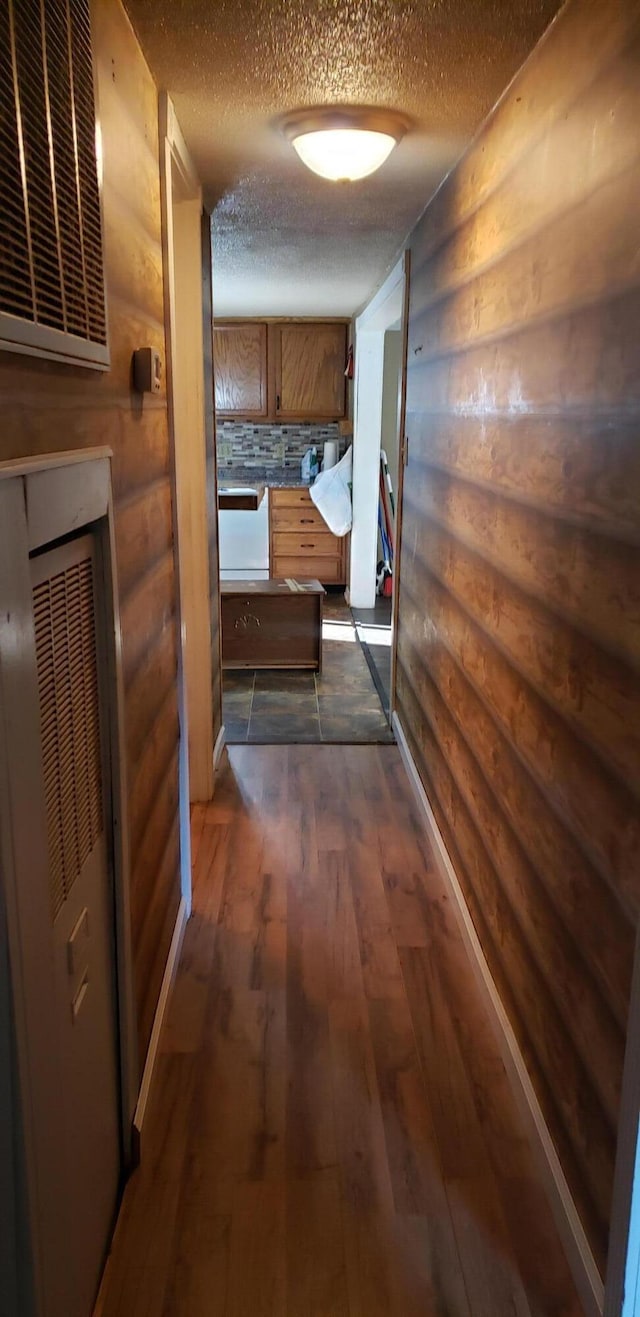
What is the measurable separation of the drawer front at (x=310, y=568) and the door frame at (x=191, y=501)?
366 cm

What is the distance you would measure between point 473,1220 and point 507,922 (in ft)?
1.98

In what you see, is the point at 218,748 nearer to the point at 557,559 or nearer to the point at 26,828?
the point at 557,559

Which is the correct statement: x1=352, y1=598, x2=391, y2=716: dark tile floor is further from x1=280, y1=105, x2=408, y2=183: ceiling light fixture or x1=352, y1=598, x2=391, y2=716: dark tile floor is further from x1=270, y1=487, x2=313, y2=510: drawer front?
x1=280, y1=105, x2=408, y2=183: ceiling light fixture

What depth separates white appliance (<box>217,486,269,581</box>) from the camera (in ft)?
23.6

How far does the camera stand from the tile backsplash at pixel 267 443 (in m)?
7.43

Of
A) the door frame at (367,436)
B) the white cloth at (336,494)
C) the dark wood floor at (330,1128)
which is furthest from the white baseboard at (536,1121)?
the white cloth at (336,494)

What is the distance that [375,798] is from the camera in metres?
3.50

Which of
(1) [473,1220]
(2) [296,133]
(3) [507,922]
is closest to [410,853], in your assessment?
(3) [507,922]

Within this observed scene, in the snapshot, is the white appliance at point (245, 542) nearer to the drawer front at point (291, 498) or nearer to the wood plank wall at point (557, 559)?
the drawer front at point (291, 498)

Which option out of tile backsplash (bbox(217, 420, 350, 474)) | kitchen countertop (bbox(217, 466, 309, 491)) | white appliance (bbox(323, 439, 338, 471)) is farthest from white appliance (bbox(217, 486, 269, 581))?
white appliance (bbox(323, 439, 338, 471))

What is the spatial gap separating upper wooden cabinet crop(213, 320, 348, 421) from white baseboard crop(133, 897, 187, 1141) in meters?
5.16

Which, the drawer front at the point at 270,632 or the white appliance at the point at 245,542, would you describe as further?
the white appliance at the point at 245,542

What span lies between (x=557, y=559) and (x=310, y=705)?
2971mm

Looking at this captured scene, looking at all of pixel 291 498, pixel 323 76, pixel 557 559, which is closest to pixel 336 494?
pixel 291 498
